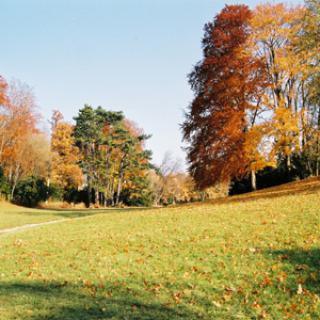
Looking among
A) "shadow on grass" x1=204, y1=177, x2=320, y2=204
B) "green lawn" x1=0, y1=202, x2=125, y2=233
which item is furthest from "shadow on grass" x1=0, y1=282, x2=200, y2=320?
"shadow on grass" x1=204, y1=177, x2=320, y2=204

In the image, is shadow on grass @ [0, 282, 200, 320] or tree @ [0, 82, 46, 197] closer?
shadow on grass @ [0, 282, 200, 320]

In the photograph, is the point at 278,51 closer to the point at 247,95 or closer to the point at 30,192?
the point at 247,95

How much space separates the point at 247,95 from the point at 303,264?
17.8 metres

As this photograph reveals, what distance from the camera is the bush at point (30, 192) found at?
40656mm

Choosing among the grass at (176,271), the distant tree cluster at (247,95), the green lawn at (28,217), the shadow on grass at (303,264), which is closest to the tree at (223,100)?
the distant tree cluster at (247,95)

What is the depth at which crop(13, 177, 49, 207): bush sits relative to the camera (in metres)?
40.7

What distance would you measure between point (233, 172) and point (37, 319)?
18.2 metres

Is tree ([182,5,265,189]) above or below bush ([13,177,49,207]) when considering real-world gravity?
above

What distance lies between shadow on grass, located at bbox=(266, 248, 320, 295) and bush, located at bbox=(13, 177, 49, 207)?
36642 mm

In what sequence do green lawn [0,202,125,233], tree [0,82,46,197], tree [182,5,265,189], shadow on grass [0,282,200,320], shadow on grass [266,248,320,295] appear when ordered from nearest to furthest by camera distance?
shadow on grass [0,282,200,320], shadow on grass [266,248,320,295], green lawn [0,202,125,233], tree [182,5,265,189], tree [0,82,46,197]

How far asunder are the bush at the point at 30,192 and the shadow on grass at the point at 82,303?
1393 inches

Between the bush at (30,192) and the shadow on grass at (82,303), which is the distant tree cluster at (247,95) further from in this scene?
the bush at (30,192)

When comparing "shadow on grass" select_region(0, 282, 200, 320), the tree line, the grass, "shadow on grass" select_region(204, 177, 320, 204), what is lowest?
"shadow on grass" select_region(0, 282, 200, 320)

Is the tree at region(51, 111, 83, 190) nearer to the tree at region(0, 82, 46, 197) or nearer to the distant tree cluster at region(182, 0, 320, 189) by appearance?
the tree at region(0, 82, 46, 197)
